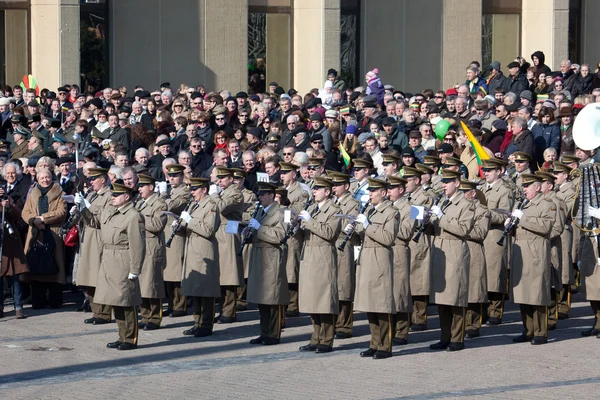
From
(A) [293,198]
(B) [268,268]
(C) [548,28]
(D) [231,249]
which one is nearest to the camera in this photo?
(B) [268,268]

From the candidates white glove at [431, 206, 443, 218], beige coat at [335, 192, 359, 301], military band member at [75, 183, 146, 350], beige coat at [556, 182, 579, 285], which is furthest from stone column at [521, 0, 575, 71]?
military band member at [75, 183, 146, 350]

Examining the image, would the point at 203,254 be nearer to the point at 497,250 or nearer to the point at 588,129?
the point at 497,250

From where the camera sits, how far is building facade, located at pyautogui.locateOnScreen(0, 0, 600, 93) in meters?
27.2

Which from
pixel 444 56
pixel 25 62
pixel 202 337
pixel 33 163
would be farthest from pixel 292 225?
pixel 444 56

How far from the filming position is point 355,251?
14219 millimetres

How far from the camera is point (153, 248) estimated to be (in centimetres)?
1558

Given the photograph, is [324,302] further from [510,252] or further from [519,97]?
[519,97]

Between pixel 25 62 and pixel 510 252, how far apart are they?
570 inches

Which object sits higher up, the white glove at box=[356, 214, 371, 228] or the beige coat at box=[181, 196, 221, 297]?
the white glove at box=[356, 214, 371, 228]

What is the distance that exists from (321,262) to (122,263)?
2.11 m

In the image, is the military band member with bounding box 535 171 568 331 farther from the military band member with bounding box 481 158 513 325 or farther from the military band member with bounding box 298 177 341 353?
the military band member with bounding box 298 177 341 353

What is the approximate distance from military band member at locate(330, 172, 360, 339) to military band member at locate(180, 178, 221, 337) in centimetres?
142

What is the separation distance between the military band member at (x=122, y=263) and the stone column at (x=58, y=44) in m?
12.6

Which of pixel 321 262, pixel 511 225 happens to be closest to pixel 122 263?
pixel 321 262
